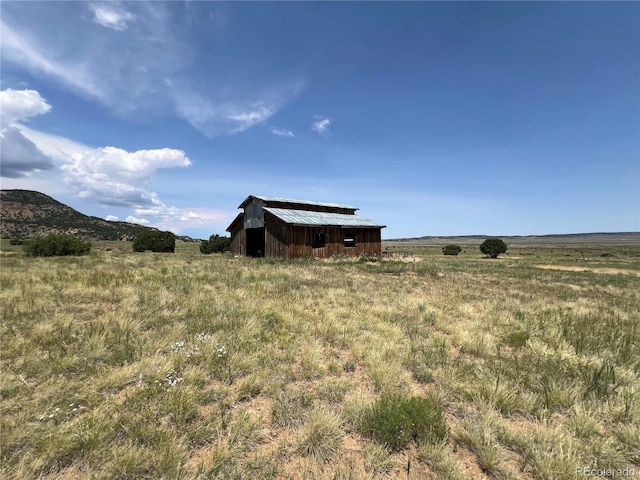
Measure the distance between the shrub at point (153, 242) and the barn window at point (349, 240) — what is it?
78.3 feet

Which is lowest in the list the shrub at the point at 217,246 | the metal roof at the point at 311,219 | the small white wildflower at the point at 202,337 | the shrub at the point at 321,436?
the shrub at the point at 321,436

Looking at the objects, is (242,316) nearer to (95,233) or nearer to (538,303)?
(538,303)

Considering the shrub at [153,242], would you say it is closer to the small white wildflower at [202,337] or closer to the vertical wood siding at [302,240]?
the vertical wood siding at [302,240]

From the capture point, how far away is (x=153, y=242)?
38250 mm

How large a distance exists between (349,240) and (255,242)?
32.6ft

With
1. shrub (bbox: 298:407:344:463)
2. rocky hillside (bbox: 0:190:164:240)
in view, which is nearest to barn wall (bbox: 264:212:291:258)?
shrub (bbox: 298:407:344:463)

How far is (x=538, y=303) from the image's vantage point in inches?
453

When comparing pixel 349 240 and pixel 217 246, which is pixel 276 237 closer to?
pixel 349 240

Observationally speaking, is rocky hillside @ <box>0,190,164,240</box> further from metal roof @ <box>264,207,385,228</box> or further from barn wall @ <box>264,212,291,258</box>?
metal roof @ <box>264,207,385,228</box>

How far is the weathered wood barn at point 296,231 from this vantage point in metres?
Answer: 25.8

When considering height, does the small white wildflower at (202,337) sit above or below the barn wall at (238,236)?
below

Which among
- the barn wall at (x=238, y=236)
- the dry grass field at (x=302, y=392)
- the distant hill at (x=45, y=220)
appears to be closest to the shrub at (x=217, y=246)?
the barn wall at (x=238, y=236)

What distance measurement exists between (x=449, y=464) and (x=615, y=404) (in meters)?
3.18

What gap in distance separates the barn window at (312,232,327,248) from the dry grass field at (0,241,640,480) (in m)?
18.3
